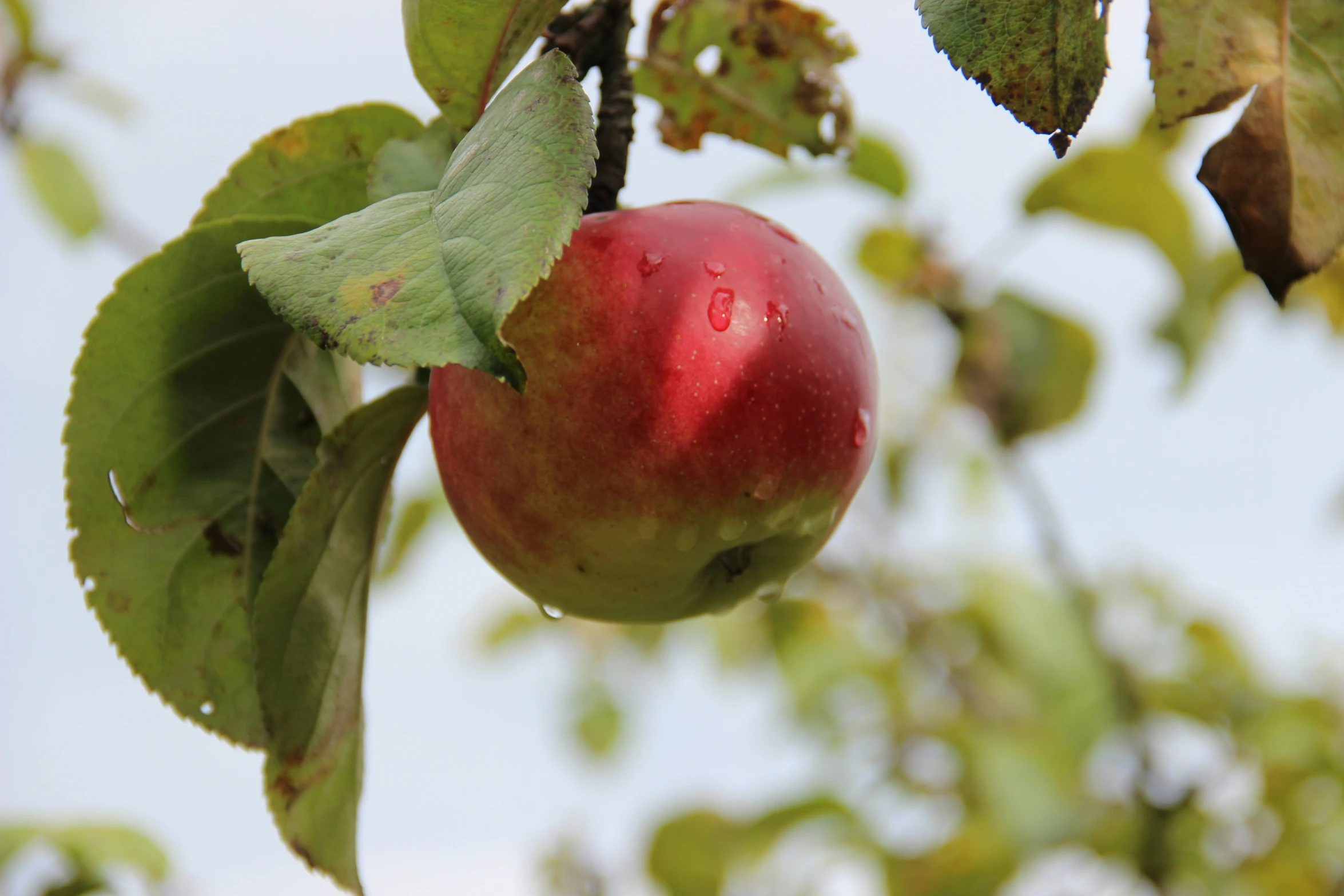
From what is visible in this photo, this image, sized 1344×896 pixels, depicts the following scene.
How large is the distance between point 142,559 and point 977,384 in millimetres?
1044

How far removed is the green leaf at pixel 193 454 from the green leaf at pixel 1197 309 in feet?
3.03

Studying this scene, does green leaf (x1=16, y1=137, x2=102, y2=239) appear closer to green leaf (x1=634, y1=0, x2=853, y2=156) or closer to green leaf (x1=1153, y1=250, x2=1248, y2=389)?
green leaf (x1=634, y1=0, x2=853, y2=156)

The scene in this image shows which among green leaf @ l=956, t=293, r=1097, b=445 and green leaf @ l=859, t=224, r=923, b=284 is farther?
green leaf @ l=859, t=224, r=923, b=284

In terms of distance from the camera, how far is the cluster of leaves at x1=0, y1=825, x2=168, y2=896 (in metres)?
0.97

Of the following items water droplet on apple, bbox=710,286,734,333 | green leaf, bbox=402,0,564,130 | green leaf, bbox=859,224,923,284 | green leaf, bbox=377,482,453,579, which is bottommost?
green leaf, bbox=377,482,453,579

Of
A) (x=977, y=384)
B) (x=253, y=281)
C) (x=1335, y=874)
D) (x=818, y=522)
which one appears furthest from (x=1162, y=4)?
(x=1335, y=874)

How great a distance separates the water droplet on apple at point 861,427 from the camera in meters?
0.62

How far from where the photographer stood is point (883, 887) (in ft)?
5.22

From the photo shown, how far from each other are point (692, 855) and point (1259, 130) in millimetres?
1427

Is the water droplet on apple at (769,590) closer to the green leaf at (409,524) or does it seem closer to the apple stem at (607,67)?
the apple stem at (607,67)

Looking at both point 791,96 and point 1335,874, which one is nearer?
point 791,96

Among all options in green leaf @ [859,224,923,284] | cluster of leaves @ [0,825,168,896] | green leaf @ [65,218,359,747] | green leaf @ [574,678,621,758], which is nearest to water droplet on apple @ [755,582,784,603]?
green leaf @ [65,218,359,747]

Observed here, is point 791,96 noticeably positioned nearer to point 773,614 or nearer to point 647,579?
point 647,579

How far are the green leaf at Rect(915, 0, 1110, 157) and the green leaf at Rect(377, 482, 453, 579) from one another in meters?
1.49
